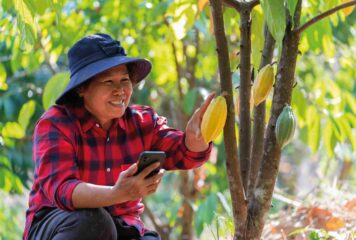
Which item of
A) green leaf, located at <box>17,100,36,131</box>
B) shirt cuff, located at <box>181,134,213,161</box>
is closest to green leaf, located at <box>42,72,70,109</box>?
green leaf, located at <box>17,100,36,131</box>

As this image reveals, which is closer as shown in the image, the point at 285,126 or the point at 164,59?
the point at 285,126

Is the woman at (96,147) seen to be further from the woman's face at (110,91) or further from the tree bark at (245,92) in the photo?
the tree bark at (245,92)

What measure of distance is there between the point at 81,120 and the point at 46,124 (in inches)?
5.4

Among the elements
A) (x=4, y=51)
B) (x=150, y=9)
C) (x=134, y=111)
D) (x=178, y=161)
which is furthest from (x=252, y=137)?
(x=4, y=51)

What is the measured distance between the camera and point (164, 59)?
438cm

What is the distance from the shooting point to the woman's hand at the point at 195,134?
2.05m

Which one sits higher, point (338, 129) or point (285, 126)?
point (285, 126)

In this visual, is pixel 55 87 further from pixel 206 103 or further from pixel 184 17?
pixel 206 103

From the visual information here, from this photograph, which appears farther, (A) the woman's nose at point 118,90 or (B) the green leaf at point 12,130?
(B) the green leaf at point 12,130

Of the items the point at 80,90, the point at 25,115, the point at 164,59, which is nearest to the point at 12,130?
the point at 25,115

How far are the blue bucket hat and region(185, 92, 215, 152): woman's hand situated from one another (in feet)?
0.88

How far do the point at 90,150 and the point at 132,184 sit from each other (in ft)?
1.31

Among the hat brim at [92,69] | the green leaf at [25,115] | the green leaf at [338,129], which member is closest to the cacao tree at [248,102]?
the hat brim at [92,69]

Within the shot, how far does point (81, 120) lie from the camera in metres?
2.18
